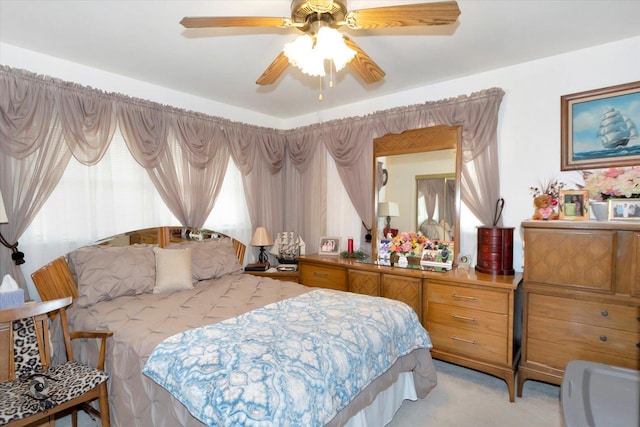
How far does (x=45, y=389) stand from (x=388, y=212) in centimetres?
313

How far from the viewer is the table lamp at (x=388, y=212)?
363 cm

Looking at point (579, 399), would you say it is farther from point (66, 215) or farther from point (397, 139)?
point (66, 215)

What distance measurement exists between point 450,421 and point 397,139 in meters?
2.63

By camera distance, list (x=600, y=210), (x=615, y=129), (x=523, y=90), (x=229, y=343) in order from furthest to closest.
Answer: (x=523, y=90) < (x=615, y=129) < (x=600, y=210) < (x=229, y=343)

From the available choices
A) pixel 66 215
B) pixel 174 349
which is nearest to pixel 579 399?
pixel 174 349

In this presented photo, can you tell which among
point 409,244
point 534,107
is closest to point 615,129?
point 534,107

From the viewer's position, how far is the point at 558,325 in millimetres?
2350

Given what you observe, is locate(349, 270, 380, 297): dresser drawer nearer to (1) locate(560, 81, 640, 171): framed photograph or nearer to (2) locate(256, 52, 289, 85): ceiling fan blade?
(1) locate(560, 81, 640, 171): framed photograph

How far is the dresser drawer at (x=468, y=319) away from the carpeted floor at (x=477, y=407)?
1.60ft

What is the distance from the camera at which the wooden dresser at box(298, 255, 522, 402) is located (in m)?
2.51

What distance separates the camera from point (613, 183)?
8.06ft

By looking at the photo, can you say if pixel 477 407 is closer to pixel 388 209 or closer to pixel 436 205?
pixel 436 205

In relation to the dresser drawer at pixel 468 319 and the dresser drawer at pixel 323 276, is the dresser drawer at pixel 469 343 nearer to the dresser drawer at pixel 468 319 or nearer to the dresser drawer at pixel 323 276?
the dresser drawer at pixel 468 319

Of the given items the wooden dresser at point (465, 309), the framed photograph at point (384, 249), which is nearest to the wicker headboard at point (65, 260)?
the framed photograph at point (384, 249)
